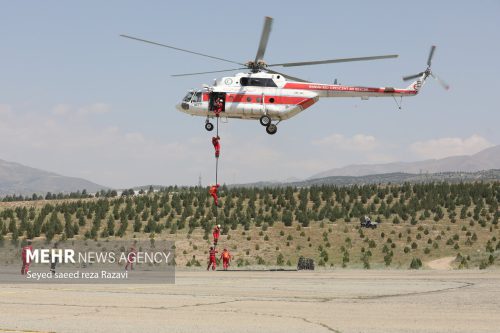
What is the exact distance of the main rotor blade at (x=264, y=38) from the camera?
1223 inches

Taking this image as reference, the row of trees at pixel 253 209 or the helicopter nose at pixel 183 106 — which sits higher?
the helicopter nose at pixel 183 106

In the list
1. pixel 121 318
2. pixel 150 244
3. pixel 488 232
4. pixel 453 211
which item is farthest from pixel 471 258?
pixel 121 318

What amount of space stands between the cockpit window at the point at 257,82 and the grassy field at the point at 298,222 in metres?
17.8

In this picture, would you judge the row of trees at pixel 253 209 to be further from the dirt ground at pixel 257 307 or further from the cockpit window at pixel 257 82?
the dirt ground at pixel 257 307

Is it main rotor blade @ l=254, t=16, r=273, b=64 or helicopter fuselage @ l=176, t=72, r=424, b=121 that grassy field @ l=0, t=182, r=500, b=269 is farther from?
main rotor blade @ l=254, t=16, r=273, b=64

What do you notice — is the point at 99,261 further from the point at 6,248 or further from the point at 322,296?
the point at 322,296

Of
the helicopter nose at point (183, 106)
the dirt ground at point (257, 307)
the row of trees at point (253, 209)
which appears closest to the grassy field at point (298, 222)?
the row of trees at point (253, 209)

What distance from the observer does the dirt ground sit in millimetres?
14969

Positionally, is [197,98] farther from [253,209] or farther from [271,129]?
[253,209]

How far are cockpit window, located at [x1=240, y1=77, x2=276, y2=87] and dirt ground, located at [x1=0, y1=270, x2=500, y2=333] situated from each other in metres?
11.1

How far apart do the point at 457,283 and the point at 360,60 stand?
9350 mm

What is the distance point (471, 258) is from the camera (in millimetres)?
48406

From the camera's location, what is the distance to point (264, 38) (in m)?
32.4

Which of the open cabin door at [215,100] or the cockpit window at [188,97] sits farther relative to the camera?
the cockpit window at [188,97]
